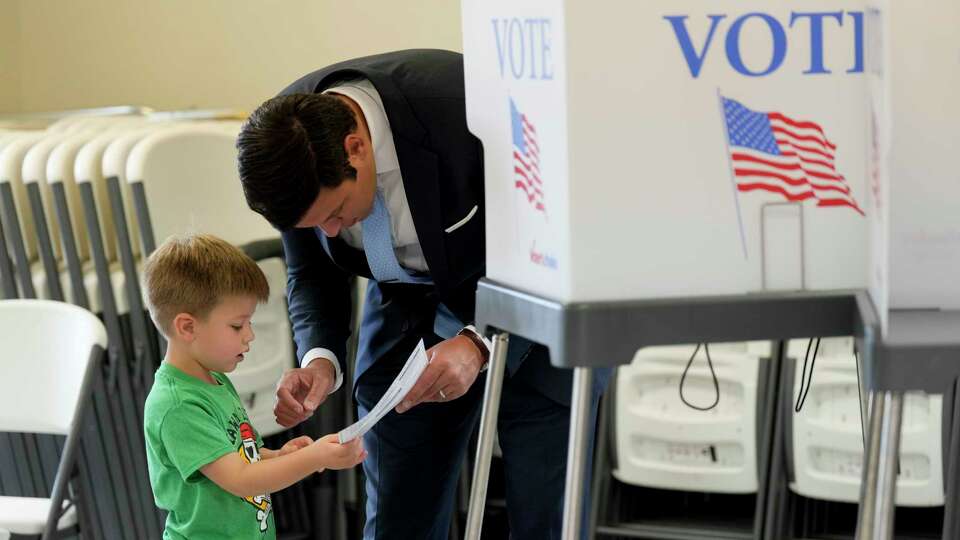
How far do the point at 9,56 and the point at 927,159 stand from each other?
341 centimetres

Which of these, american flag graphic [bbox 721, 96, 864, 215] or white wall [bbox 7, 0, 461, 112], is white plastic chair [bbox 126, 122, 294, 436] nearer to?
white wall [bbox 7, 0, 461, 112]

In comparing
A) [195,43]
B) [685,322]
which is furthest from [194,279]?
[195,43]

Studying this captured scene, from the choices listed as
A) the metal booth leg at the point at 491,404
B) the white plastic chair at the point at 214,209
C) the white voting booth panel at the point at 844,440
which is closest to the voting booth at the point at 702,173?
the metal booth leg at the point at 491,404

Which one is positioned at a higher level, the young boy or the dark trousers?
the young boy

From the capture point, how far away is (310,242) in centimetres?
218

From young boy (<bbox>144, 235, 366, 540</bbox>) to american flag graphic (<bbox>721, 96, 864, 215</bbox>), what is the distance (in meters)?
0.69

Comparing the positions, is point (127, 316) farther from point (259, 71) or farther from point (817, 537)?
point (817, 537)

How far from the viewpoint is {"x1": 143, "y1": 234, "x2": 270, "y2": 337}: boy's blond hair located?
1.92m

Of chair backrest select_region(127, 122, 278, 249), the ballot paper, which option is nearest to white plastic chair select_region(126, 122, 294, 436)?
chair backrest select_region(127, 122, 278, 249)

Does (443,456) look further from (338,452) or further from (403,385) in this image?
(403,385)

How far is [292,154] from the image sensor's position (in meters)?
1.73

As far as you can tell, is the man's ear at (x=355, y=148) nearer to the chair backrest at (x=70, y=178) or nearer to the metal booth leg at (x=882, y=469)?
the metal booth leg at (x=882, y=469)

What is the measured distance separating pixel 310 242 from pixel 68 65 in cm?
235

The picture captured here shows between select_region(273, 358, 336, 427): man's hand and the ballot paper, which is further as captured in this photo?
select_region(273, 358, 336, 427): man's hand
